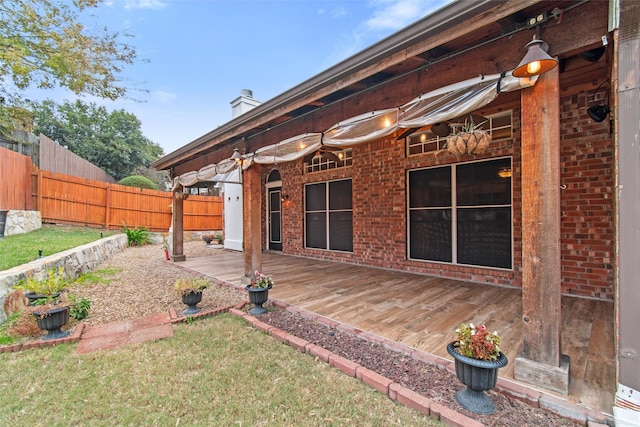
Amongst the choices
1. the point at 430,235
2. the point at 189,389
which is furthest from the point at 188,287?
the point at 430,235

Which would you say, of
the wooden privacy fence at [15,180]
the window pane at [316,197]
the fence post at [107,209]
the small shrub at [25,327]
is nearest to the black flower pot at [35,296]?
the small shrub at [25,327]

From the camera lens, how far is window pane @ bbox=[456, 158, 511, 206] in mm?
4429

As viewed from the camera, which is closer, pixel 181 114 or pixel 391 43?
pixel 391 43

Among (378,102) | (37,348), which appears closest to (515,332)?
(378,102)

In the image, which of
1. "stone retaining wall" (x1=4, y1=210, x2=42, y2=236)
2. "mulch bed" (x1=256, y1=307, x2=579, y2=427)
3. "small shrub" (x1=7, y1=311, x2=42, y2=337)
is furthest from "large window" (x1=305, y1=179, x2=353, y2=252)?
"stone retaining wall" (x1=4, y1=210, x2=42, y2=236)

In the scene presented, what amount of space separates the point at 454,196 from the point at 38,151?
1222 centimetres

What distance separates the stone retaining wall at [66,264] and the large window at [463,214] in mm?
5859

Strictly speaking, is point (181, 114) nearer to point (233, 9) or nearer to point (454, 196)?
point (233, 9)

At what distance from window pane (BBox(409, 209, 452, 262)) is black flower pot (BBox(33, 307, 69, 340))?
516cm

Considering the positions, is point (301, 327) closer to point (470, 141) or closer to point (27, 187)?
point (470, 141)

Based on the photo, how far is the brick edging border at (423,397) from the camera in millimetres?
1663

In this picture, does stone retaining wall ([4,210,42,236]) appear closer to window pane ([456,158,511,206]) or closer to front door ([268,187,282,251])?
front door ([268,187,282,251])

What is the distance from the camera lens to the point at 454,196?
16.2 ft

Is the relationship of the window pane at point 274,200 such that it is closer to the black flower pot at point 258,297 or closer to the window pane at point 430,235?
the window pane at point 430,235
